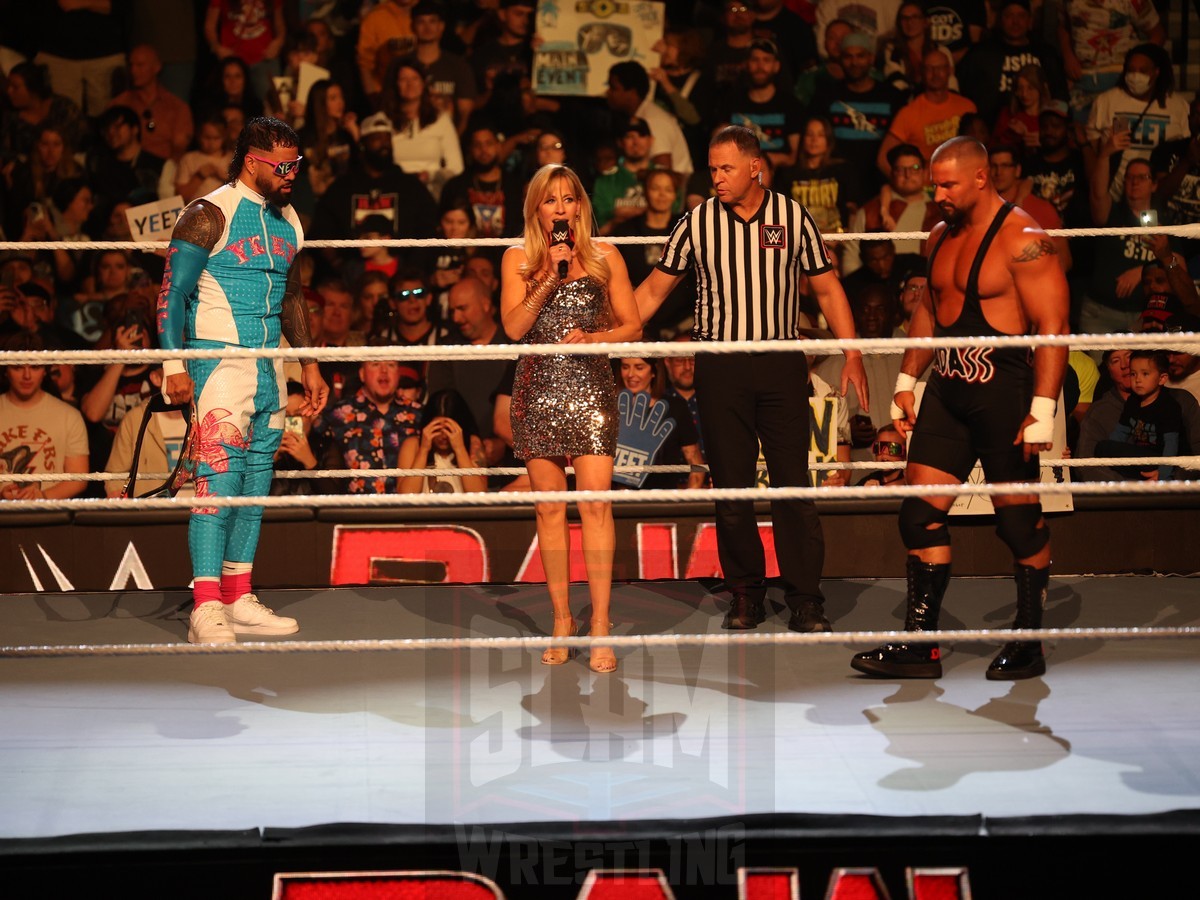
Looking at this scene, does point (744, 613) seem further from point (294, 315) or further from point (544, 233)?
point (294, 315)

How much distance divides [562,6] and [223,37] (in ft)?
4.82

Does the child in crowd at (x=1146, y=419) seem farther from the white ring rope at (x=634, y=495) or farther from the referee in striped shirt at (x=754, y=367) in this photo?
the white ring rope at (x=634, y=495)

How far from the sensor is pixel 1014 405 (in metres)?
2.66

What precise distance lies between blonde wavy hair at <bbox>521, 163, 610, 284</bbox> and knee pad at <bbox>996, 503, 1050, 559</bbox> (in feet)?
3.24

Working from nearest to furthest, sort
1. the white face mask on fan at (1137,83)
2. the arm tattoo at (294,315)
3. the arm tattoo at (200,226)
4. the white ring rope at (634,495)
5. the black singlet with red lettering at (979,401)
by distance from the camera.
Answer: the white ring rope at (634,495)
the black singlet with red lettering at (979,401)
the arm tattoo at (200,226)
the arm tattoo at (294,315)
the white face mask on fan at (1137,83)

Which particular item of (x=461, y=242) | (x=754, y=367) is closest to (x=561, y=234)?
(x=461, y=242)

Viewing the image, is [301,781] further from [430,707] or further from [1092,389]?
[1092,389]

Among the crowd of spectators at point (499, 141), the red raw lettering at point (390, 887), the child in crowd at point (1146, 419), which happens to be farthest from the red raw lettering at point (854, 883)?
the crowd of spectators at point (499, 141)

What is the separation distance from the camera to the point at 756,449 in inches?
124

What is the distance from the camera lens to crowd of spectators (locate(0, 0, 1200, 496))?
15.7ft

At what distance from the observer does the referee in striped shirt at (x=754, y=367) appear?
121 inches

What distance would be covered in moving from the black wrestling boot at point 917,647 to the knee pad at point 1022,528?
0.15 metres

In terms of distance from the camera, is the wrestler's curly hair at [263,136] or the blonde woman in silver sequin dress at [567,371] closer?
the blonde woman in silver sequin dress at [567,371]

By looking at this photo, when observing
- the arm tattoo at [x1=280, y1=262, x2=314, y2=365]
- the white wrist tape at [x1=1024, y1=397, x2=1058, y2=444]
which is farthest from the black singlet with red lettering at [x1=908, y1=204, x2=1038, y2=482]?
the arm tattoo at [x1=280, y1=262, x2=314, y2=365]
